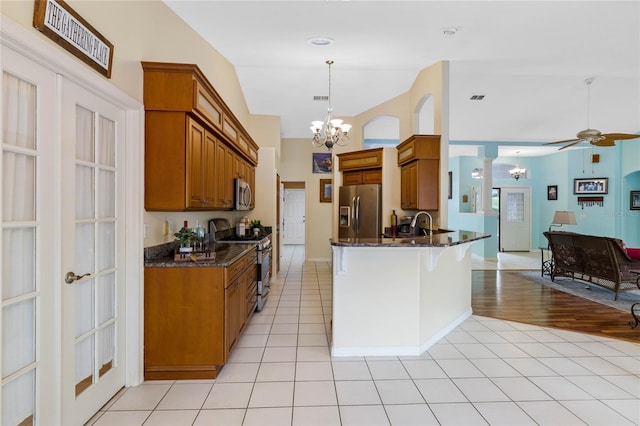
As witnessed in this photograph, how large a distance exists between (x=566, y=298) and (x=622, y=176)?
5.63 metres

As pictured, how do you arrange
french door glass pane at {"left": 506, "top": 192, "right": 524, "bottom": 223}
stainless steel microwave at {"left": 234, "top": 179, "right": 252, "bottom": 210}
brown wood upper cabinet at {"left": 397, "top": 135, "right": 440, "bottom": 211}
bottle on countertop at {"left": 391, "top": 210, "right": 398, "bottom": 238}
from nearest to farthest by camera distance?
stainless steel microwave at {"left": 234, "top": 179, "right": 252, "bottom": 210}
brown wood upper cabinet at {"left": 397, "top": 135, "right": 440, "bottom": 211}
bottle on countertop at {"left": 391, "top": 210, "right": 398, "bottom": 238}
french door glass pane at {"left": 506, "top": 192, "right": 524, "bottom": 223}

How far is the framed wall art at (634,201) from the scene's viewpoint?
8.20 m

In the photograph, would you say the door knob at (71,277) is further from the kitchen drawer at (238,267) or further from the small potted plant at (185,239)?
the kitchen drawer at (238,267)

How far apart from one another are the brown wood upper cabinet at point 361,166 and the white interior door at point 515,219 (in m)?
6.23

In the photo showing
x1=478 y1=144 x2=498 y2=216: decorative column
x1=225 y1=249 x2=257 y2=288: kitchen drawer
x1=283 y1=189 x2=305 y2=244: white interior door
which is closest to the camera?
x1=225 y1=249 x2=257 y2=288: kitchen drawer

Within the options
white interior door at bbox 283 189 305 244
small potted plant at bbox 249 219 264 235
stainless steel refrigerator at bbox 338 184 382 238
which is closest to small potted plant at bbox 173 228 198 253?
small potted plant at bbox 249 219 264 235

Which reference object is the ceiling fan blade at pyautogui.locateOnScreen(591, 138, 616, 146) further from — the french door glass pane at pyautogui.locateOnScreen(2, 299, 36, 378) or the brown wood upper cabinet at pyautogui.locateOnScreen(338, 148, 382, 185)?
the french door glass pane at pyautogui.locateOnScreen(2, 299, 36, 378)

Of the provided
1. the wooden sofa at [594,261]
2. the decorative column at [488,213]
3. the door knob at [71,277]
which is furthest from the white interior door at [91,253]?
the decorative column at [488,213]

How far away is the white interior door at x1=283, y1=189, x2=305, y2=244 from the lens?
1248cm

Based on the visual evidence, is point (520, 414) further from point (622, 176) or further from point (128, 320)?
point (622, 176)

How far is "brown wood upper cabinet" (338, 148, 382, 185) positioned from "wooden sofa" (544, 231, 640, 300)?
10.8 ft

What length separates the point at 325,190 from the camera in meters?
8.27

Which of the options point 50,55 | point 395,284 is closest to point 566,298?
point 395,284

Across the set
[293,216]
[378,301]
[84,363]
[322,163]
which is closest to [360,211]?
[322,163]
